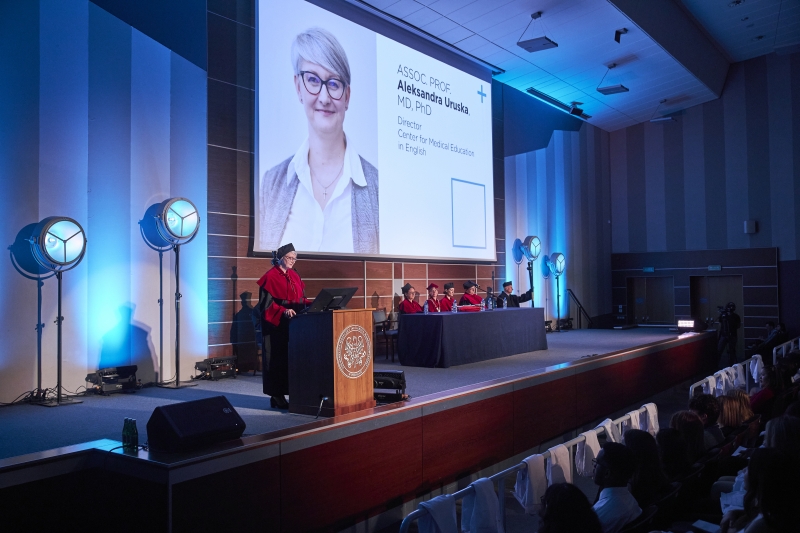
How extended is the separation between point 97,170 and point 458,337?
13.3 feet

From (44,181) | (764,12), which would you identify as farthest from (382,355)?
(764,12)

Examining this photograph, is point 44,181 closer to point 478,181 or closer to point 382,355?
point 382,355

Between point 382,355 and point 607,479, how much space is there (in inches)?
230

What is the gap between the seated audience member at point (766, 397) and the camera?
4.41 meters

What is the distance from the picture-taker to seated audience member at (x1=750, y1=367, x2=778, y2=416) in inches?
174

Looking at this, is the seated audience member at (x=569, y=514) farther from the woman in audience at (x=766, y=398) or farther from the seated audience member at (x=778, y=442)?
the woman in audience at (x=766, y=398)

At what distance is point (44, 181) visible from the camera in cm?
509

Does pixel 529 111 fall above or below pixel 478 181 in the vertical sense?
above

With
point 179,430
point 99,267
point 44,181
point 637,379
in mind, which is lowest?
point 637,379

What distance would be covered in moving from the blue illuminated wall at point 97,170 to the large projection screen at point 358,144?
0.89 meters

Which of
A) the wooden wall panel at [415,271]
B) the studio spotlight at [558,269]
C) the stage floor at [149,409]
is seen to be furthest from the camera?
the studio spotlight at [558,269]

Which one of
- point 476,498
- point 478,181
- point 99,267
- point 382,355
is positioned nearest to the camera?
point 476,498

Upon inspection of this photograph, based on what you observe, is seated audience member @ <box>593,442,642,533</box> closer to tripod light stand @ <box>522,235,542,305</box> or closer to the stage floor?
the stage floor

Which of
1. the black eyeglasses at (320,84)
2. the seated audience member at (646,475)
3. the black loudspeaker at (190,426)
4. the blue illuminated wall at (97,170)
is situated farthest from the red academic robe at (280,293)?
the black eyeglasses at (320,84)
